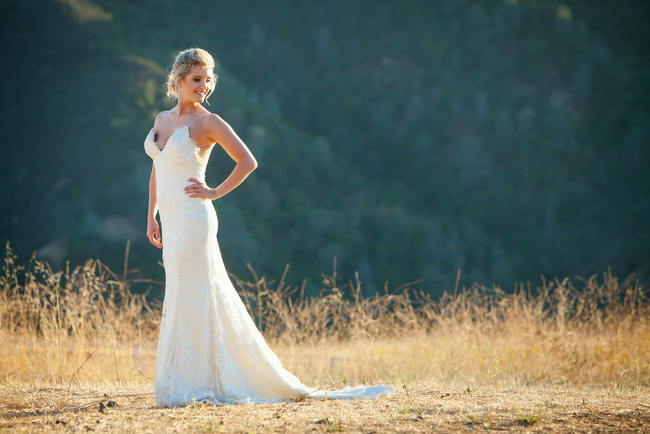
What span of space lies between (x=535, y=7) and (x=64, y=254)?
1618 inches

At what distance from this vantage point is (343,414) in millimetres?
3818

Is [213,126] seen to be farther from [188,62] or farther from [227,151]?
[188,62]

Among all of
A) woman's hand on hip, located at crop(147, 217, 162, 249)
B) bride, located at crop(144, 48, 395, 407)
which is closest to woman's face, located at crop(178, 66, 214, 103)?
bride, located at crop(144, 48, 395, 407)

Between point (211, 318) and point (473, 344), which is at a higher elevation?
point (211, 318)

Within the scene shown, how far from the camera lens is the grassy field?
377 centimetres

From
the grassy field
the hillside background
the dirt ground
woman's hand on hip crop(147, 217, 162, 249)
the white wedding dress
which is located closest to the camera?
the dirt ground

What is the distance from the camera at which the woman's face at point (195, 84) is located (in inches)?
166

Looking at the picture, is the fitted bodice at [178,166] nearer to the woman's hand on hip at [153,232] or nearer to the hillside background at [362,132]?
the woman's hand on hip at [153,232]

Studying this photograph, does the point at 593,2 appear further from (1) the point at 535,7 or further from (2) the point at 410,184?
(2) the point at 410,184

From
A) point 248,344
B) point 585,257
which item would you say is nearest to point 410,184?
point 585,257

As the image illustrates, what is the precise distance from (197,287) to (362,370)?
319cm

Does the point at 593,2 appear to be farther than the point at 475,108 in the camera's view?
Yes

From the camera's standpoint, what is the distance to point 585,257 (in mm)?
40844

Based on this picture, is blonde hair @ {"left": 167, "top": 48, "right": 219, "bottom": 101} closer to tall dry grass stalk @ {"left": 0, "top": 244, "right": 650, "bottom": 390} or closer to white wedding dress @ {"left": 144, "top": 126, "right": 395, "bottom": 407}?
white wedding dress @ {"left": 144, "top": 126, "right": 395, "bottom": 407}
